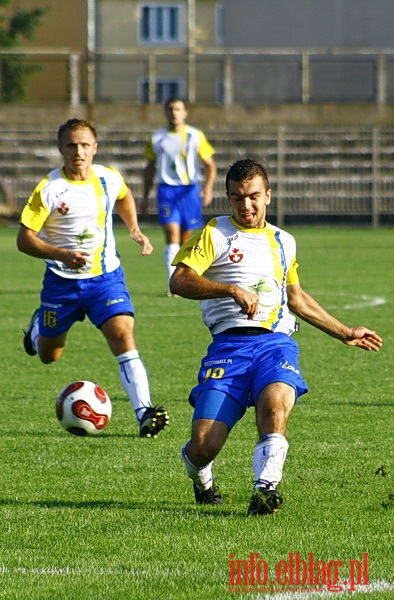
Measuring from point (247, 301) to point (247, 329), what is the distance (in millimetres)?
376

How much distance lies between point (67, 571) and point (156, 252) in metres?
18.9

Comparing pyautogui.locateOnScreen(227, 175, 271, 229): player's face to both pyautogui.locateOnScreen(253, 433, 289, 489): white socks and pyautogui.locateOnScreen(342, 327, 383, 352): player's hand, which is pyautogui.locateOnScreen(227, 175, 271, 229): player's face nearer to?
pyautogui.locateOnScreen(342, 327, 383, 352): player's hand

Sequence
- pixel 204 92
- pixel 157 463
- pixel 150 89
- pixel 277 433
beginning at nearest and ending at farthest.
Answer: pixel 277 433 < pixel 157 463 < pixel 150 89 < pixel 204 92

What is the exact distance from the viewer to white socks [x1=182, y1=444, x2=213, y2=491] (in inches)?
237

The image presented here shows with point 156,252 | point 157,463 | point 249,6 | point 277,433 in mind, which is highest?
point 249,6

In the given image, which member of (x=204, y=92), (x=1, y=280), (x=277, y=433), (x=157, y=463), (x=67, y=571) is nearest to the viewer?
(x=67, y=571)

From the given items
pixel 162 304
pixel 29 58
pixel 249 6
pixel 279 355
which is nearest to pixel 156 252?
pixel 162 304

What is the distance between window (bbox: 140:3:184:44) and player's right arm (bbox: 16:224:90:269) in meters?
42.7

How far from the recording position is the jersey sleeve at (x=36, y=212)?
8.30m

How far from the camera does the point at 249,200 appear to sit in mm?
6152

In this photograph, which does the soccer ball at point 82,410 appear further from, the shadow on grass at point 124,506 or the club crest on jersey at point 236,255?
the club crest on jersey at point 236,255

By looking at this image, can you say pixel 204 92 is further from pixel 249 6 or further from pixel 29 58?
pixel 29 58

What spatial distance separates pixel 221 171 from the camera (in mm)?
32719

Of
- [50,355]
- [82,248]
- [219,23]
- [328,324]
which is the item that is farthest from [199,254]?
[219,23]
